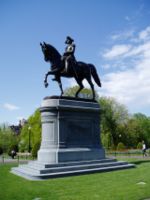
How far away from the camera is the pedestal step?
16.9 m

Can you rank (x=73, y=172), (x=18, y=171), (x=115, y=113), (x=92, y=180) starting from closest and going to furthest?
1. (x=92, y=180)
2. (x=73, y=172)
3. (x=18, y=171)
4. (x=115, y=113)

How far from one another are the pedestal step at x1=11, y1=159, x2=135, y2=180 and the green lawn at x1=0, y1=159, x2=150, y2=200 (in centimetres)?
85

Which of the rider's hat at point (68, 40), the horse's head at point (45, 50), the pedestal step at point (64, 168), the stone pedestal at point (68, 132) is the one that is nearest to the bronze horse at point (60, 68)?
the horse's head at point (45, 50)

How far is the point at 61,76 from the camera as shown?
71.3 ft


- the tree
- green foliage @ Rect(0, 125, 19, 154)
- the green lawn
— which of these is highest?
the tree

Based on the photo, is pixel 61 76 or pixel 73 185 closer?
pixel 73 185

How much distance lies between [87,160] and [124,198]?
370 inches

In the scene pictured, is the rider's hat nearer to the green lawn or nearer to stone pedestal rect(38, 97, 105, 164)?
stone pedestal rect(38, 97, 105, 164)

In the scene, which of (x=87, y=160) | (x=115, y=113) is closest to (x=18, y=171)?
(x=87, y=160)

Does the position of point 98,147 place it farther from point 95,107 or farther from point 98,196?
point 98,196

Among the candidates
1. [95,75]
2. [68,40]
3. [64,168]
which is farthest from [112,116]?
[64,168]

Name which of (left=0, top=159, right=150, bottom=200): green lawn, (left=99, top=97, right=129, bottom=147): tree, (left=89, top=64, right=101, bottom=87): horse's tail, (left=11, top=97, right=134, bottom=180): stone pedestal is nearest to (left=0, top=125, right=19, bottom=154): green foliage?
(left=99, top=97, right=129, bottom=147): tree

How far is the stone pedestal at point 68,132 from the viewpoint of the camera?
1938cm

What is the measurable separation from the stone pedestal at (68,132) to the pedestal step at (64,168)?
1.92 feet
